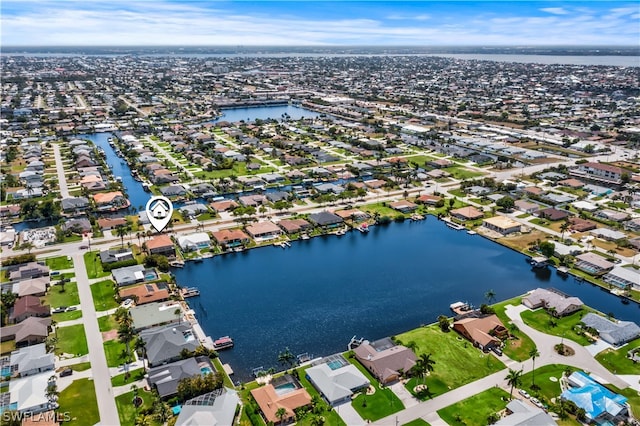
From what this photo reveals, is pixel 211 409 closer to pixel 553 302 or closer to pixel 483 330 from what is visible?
pixel 483 330

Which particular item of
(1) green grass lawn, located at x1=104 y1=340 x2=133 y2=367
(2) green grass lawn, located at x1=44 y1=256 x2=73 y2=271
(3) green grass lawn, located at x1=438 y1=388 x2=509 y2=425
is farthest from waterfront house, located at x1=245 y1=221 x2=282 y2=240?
(3) green grass lawn, located at x1=438 y1=388 x2=509 y2=425

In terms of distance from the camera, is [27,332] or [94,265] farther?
[94,265]

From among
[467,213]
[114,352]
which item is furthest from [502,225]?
[114,352]

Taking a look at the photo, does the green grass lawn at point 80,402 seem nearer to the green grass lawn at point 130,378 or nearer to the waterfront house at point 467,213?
the green grass lawn at point 130,378

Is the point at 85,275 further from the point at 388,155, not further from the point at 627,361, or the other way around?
the point at 388,155

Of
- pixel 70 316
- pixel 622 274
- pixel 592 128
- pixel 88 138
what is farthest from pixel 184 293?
pixel 592 128

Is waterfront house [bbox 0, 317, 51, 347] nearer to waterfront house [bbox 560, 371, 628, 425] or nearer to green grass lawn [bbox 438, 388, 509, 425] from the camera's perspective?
green grass lawn [bbox 438, 388, 509, 425]
